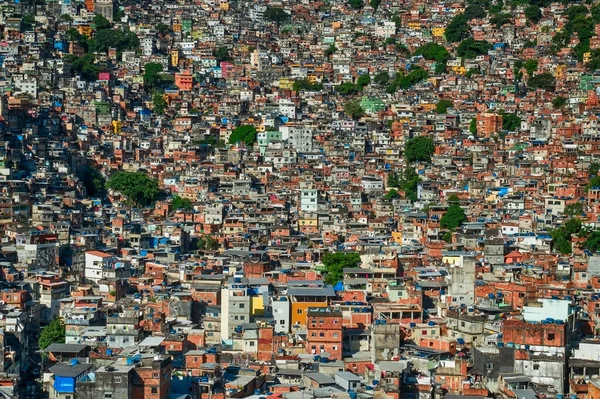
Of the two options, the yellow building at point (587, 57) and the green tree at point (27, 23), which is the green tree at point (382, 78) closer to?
the yellow building at point (587, 57)

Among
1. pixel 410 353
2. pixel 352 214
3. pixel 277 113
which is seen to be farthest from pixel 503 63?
pixel 410 353

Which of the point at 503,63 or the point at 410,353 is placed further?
the point at 503,63

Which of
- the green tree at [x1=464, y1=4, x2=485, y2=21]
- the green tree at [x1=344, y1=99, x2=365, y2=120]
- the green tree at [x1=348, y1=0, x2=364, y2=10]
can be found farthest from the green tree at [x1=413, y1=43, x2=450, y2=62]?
the green tree at [x1=348, y1=0, x2=364, y2=10]

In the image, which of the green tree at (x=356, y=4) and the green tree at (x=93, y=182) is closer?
the green tree at (x=93, y=182)

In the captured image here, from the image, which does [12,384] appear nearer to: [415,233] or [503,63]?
[415,233]

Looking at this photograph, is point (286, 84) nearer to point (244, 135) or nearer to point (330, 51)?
point (330, 51)

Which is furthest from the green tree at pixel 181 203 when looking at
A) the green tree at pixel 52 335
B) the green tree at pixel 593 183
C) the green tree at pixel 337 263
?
the green tree at pixel 52 335
